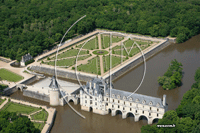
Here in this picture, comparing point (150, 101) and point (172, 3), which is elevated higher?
point (172, 3)

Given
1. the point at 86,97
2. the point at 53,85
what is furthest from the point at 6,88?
the point at 86,97

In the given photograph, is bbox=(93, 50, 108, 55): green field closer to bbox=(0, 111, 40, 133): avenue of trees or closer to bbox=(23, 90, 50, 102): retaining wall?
bbox=(23, 90, 50, 102): retaining wall

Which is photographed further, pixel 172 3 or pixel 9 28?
pixel 172 3

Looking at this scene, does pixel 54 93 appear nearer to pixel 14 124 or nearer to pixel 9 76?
pixel 14 124

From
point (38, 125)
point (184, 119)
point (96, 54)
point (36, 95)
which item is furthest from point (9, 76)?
point (184, 119)

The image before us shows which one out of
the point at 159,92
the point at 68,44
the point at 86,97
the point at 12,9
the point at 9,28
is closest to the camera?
the point at 86,97

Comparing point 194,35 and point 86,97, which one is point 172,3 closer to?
point 194,35

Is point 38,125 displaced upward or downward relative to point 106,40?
downward

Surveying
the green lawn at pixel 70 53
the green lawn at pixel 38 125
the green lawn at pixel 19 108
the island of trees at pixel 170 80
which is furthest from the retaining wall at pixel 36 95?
the island of trees at pixel 170 80
